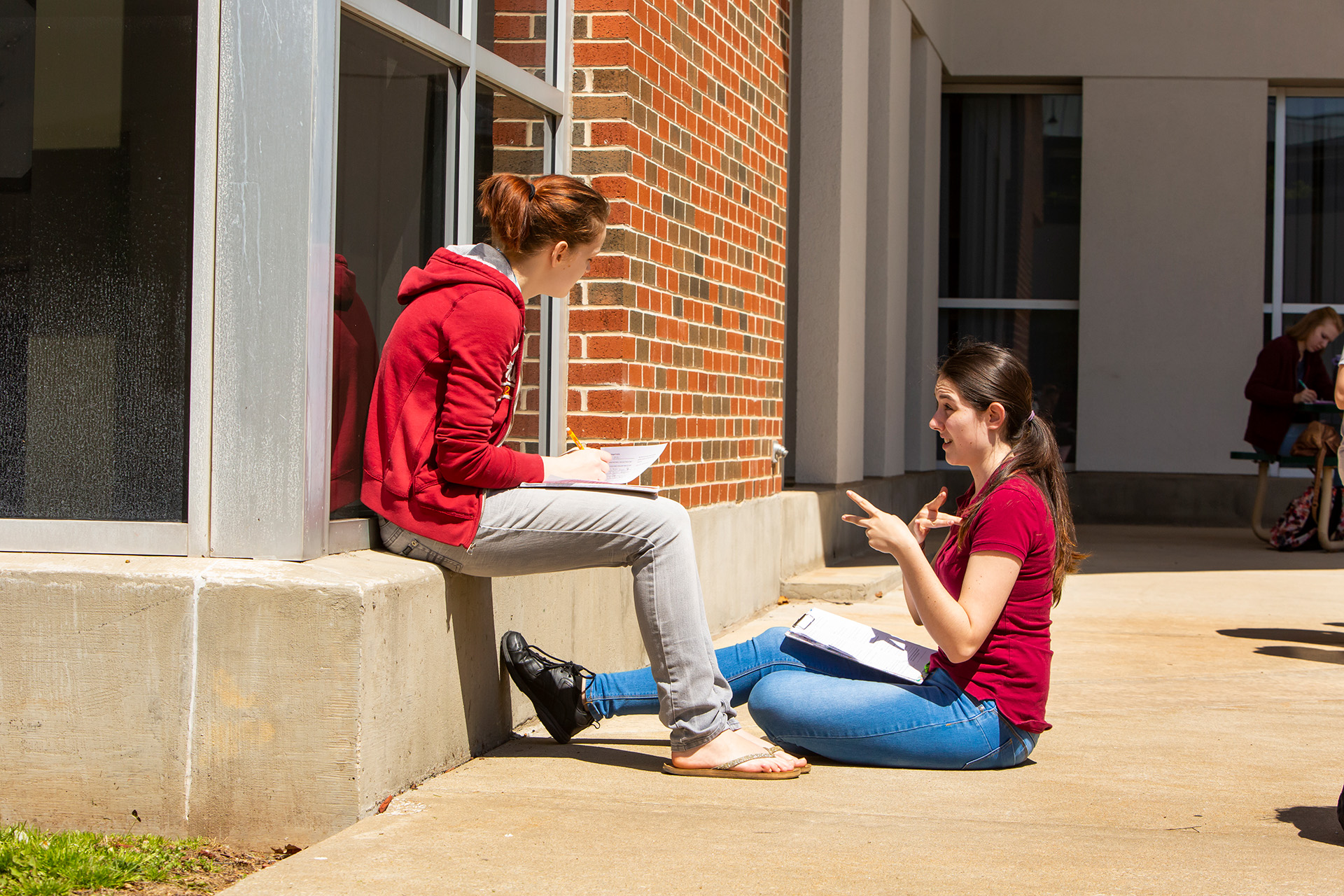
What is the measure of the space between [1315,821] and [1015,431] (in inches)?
46.6

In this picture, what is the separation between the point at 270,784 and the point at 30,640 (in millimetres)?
637

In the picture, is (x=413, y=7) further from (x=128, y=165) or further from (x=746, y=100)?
(x=746, y=100)

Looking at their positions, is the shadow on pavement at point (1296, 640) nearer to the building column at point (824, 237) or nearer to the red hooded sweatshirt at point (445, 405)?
the building column at point (824, 237)

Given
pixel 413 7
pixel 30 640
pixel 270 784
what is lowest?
pixel 270 784

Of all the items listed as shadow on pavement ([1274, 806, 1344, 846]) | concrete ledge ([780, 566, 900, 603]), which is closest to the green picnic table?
concrete ledge ([780, 566, 900, 603])

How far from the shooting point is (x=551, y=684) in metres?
3.78

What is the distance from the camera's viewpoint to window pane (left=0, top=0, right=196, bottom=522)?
10.8ft

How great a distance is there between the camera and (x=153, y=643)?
3.11m

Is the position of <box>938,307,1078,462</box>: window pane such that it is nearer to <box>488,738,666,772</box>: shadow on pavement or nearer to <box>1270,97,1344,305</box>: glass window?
<box>1270,97,1344,305</box>: glass window

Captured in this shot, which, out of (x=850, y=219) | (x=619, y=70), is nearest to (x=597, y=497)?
(x=619, y=70)

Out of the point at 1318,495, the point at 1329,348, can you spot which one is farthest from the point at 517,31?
the point at 1329,348

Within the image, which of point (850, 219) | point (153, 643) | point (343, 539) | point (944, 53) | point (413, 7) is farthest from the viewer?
point (944, 53)

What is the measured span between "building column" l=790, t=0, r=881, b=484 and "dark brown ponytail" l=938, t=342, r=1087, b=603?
487cm

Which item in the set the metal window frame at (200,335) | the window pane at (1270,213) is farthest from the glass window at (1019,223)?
the metal window frame at (200,335)
